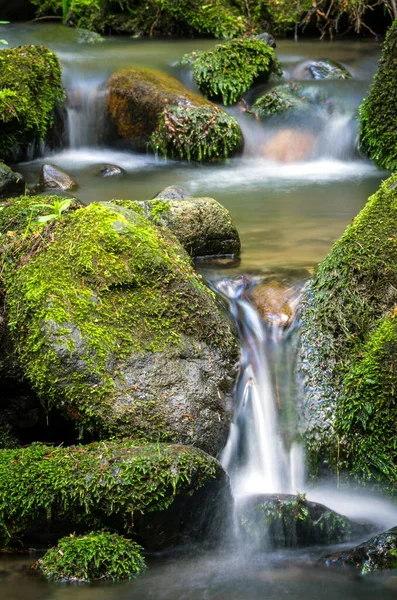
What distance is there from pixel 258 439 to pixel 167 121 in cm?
563

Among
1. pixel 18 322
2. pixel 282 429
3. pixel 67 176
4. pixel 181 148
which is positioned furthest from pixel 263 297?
pixel 181 148

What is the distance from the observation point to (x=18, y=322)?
4.07 m

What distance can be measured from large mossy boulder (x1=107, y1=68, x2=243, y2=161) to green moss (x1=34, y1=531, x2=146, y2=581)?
6199mm

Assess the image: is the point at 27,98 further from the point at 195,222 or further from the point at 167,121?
the point at 195,222

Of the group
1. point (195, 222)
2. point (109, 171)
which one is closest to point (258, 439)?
point (195, 222)

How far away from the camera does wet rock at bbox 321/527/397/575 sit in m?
3.41

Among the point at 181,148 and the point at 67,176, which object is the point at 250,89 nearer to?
the point at 181,148

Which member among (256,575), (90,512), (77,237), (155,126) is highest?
(155,126)

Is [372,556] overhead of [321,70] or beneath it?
beneath

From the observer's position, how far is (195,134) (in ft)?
29.4

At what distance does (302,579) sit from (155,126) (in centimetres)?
672

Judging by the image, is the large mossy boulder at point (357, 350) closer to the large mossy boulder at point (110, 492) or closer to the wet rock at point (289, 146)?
the large mossy boulder at point (110, 492)

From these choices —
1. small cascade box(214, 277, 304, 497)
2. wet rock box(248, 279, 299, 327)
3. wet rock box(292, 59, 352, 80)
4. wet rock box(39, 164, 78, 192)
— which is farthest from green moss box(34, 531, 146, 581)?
wet rock box(292, 59, 352, 80)

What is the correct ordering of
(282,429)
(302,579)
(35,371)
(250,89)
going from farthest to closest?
(250,89)
(282,429)
(35,371)
(302,579)
